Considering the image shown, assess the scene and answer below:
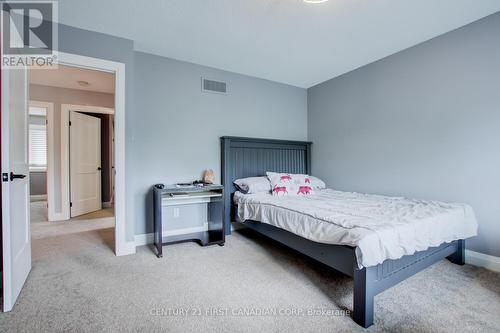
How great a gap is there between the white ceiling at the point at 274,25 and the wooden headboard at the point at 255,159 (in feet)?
4.01

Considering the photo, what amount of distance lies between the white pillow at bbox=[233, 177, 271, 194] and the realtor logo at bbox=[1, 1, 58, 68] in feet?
8.23

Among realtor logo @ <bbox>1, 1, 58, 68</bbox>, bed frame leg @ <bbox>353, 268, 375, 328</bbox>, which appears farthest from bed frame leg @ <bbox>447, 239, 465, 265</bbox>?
realtor logo @ <bbox>1, 1, 58, 68</bbox>

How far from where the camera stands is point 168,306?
5.66ft

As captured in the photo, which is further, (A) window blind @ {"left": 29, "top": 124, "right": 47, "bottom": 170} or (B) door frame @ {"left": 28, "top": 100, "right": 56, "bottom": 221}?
(A) window blind @ {"left": 29, "top": 124, "right": 47, "bottom": 170}

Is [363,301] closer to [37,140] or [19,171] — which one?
[19,171]

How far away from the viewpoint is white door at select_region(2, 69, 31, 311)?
1.64 metres

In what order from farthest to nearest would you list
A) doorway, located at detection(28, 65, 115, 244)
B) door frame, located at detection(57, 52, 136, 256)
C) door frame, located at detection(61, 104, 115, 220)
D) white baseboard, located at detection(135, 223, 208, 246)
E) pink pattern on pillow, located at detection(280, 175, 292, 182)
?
door frame, located at detection(61, 104, 115, 220) → doorway, located at detection(28, 65, 115, 244) → pink pattern on pillow, located at detection(280, 175, 292, 182) → white baseboard, located at detection(135, 223, 208, 246) → door frame, located at detection(57, 52, 136, 256)

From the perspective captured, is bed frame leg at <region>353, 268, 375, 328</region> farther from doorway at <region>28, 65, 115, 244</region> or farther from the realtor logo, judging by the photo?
doorway at <region>28, 65, 115, 244</region>

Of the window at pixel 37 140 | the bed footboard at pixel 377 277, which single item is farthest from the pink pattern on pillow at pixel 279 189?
the window at pixel 37 140

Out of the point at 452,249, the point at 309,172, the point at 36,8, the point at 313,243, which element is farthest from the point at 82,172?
the point at 452,249

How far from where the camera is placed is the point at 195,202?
3.32 metres

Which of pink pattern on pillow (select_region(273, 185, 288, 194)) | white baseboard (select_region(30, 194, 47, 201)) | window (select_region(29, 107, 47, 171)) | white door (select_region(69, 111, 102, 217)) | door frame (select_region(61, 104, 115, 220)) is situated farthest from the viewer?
window (select_region(29, 107, 47, 171))

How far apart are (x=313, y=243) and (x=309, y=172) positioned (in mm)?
2361

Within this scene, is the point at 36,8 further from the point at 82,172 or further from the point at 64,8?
the point at 82,172
